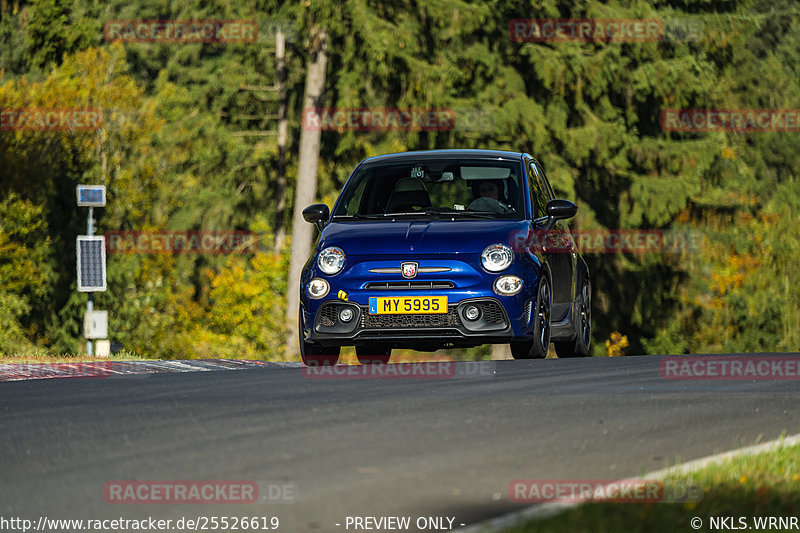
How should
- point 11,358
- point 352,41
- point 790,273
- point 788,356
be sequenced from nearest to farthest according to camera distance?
point 788,356 < point 11,358 < point 352,41 < point 790,273

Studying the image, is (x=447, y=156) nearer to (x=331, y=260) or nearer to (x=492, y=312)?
(x=331, y=260)

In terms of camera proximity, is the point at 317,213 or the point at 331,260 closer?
the point at 331,260

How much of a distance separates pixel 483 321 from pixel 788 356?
442 centimetres

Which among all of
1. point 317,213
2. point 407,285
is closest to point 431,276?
point 407,285

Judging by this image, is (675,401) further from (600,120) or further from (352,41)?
(600,120)

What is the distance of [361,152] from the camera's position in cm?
4209

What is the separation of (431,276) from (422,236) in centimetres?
42

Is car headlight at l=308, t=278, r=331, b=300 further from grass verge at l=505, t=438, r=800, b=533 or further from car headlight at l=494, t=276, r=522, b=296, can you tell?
grass verge at l=505, t=438, r=800, b=533

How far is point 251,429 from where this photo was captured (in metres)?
8.75

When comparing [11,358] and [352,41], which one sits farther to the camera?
[352,41]

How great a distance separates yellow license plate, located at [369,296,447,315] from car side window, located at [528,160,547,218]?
172cm

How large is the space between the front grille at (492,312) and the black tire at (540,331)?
0.46 m

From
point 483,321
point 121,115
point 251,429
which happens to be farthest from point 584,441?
point 121,115

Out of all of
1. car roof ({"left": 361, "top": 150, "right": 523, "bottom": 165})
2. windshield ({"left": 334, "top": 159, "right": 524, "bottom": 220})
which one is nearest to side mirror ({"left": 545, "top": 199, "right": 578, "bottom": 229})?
windshield ({"left": 334, "top": 159, "right": 524, "bottom": 220})
